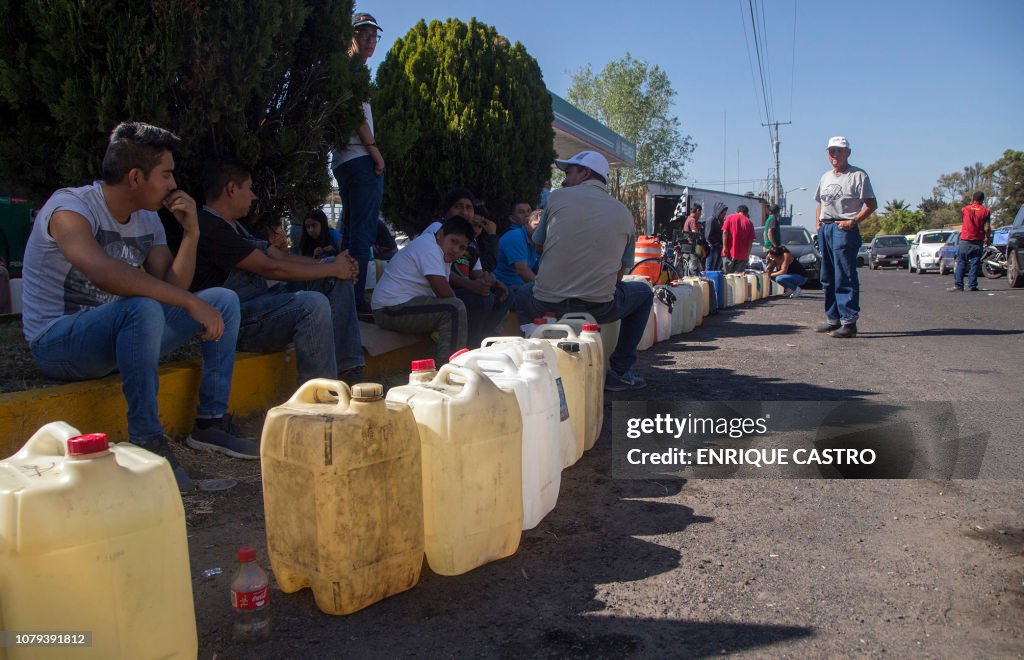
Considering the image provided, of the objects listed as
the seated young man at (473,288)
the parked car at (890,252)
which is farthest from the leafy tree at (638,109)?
the seated young man at (473,288)

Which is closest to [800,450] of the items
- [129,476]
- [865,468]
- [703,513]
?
[865,468]

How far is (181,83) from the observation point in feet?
14.3

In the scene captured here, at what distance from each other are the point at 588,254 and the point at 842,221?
3.96m

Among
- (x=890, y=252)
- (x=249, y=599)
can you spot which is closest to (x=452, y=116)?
(x=249, y=599)

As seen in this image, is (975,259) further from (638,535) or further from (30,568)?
(30,568)

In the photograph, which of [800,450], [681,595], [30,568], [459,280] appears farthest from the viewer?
[459,280]

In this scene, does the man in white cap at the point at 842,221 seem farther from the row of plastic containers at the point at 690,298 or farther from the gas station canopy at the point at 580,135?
the gas station canopy at the point at 580,135

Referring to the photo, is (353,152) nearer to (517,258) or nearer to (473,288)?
(473,288)

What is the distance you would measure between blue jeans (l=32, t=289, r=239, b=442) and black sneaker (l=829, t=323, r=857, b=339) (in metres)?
7.19

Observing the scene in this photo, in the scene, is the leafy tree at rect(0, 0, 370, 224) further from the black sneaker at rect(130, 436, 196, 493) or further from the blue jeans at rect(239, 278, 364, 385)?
the black sneaker at rect(130, 436, 196, 493)

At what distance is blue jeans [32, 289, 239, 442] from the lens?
3291mm

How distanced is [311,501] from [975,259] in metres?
17.8

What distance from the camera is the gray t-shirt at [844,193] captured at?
8180mm

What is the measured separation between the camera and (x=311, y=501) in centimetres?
235
